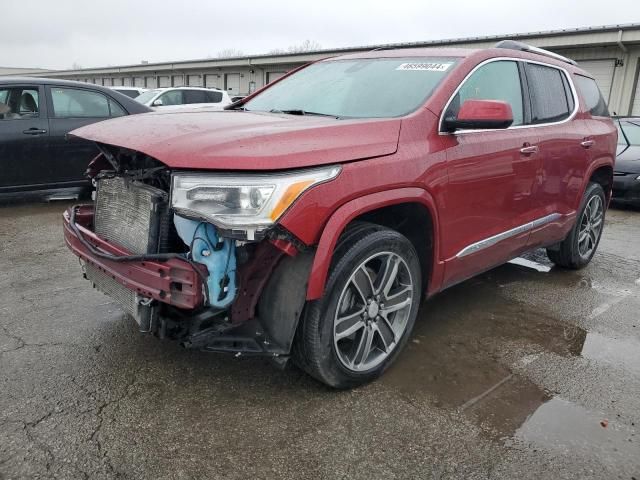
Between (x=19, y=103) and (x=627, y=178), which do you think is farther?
(x=627, y=178)

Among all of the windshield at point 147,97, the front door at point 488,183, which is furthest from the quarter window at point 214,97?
the front door at point 488,183

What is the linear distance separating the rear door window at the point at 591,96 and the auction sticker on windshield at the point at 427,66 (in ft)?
6.73

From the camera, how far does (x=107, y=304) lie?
384 centimetres

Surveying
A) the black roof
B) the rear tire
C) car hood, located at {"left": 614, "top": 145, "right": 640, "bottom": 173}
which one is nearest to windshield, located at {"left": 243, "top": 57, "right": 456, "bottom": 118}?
the rear tire

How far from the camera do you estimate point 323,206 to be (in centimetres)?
239

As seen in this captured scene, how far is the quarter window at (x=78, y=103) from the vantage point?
6.82m

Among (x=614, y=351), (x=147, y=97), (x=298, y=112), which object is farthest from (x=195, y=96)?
(x=614, y=351)

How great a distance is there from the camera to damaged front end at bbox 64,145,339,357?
227 centimetres

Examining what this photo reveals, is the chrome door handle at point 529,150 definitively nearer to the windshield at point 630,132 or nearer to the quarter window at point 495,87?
the quarter window at point 495,87

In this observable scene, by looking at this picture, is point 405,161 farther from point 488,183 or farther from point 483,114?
point 488,183

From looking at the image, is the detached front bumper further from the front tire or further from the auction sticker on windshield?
the auction sticker on windshield

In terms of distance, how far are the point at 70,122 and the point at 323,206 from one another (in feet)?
18.5

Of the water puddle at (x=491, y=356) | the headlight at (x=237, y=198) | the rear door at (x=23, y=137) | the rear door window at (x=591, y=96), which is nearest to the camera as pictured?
the headlight at (x=237, y=198)

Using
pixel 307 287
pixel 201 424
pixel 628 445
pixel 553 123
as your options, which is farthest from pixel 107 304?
pixel 553 123
